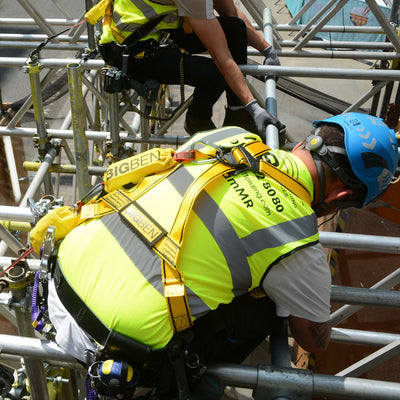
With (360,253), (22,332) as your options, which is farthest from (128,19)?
(360,253)

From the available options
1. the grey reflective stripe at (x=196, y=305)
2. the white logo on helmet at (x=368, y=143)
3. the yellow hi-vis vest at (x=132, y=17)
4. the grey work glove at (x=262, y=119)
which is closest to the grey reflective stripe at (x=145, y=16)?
the yellow hi-vis vest at (x=132, y=17)

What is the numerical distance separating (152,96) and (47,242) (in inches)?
86.9

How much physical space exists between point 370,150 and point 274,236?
0.83m

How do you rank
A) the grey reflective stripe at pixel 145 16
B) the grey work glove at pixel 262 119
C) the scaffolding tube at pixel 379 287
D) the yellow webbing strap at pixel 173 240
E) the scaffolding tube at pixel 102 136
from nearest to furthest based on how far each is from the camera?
1. the yellow webbing strap at pixel 173 240
2. the scaffolding tube at pixel 379 287
3. the grey work glove at pixel 262 119
4. the grey reflective stripe at pixel 145 16
5. the scaffolding tube at pixel 102 136

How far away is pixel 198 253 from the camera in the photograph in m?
2.05

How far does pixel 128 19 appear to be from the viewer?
376 cm

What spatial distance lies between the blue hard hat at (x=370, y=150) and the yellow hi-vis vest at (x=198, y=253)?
0.50 m

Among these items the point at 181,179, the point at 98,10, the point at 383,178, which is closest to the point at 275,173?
the point at 181,179

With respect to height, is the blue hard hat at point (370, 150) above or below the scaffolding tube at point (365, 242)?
above

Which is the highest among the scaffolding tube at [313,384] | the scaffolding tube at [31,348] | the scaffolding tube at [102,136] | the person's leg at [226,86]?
the person's leg at [226,86]

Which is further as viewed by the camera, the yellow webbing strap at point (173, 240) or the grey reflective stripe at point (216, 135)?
the grey reflective stripe at point (216, 135)

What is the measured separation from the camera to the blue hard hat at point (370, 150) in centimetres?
247

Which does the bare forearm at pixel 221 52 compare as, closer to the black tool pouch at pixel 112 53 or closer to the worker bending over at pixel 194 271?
the black tool pouch at pixel 112 53

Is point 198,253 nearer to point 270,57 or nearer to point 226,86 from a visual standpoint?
point 226,86
